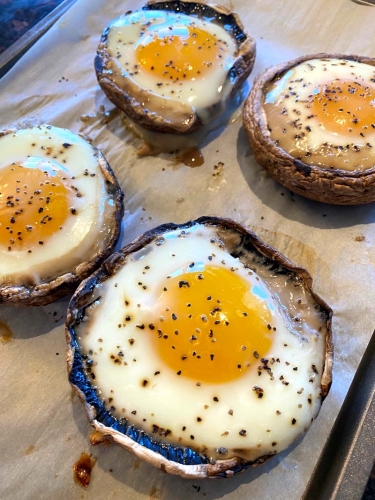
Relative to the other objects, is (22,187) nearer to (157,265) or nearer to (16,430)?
(157,265)

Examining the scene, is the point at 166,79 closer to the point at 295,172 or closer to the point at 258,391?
the point at 295,172

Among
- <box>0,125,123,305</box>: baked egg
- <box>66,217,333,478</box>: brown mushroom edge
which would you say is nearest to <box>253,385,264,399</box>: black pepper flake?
<box>66,217,333,478</box>: brown mushroom edge

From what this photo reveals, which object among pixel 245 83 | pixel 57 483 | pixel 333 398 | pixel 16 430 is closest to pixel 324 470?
pixel 333 398

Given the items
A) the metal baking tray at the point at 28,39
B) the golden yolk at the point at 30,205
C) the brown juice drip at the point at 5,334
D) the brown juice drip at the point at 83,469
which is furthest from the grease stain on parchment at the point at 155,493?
the metal baking tray at the point at 28,39

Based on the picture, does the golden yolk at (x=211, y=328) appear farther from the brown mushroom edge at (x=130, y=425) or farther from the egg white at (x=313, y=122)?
the egg white at (x=313, y=122)

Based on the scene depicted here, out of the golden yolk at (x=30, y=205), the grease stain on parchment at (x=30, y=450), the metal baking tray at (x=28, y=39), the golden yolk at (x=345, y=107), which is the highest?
the metal baking tray at (x=28, y=39)

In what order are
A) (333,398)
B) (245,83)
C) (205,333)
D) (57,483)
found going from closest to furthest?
1. (205,333)
2. (57,483)
3. (333,398)
4. (245,83)
